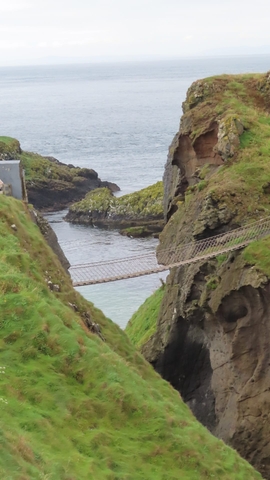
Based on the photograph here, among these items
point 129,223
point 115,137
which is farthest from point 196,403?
point 115,137

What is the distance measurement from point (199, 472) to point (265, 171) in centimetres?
1563

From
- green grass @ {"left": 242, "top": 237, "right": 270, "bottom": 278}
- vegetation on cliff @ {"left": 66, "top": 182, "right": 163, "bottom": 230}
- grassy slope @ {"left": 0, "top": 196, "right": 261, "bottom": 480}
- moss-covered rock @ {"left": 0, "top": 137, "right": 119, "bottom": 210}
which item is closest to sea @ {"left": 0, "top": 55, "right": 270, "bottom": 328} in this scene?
vegetation on cliff @ {"left": 66, "top": 182, "right": 163, "bottom": 230}

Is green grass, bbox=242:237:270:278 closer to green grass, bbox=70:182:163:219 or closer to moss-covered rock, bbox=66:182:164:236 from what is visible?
moss-covered rock, bbox=66:182:164:236

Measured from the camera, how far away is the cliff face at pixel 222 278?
24.0 m

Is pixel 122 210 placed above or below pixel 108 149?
below

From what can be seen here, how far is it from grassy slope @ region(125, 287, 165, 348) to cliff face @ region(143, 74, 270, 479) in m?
3.68

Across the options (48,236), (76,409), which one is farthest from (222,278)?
(76,409)

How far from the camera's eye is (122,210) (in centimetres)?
6550

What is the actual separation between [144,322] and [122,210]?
97.5 ft

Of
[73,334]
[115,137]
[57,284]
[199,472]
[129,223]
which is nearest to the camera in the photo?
[199,472]

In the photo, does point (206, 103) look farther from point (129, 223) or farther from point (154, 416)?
point (129, 223)

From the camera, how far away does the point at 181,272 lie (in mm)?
29656

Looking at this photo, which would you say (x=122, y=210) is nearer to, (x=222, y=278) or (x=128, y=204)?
(x=128, y=204)

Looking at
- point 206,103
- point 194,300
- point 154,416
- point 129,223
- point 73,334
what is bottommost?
point 129,223
